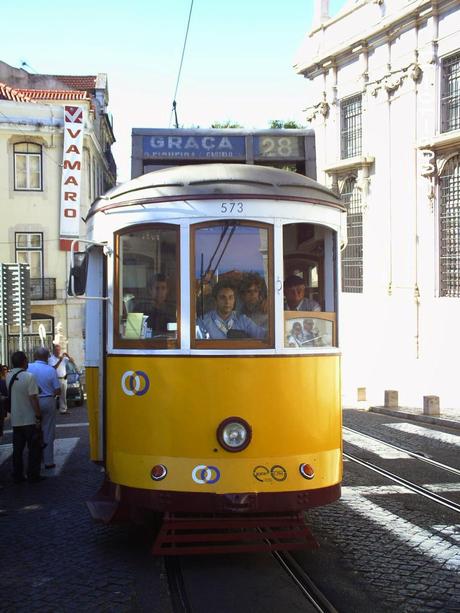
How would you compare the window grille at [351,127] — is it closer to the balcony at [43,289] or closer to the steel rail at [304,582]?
the balcony at [43,289]

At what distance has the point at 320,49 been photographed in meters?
25.3

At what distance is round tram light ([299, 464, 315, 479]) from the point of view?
19.2 feet

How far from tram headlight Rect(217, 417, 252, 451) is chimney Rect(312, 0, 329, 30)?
72.7 ft

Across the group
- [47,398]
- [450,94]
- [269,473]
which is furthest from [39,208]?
[269,473]

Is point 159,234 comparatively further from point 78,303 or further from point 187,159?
point 78,303

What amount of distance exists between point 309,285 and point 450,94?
15281 millimetres

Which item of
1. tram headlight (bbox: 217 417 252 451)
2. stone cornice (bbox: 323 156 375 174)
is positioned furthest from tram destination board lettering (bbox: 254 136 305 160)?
stone cornice (bbox: 323 156 375 174)

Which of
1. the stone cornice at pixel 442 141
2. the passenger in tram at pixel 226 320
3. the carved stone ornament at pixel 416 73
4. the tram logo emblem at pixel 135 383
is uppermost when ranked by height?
the carved stone ornament at pixel 416 73

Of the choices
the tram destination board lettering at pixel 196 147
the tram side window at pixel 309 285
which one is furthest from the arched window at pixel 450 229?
the tram side window at pixel 309 285

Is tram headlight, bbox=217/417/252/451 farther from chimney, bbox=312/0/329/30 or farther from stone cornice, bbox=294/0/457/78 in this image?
chimney, bbox=312/0/329/30

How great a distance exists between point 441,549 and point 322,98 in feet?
68.0

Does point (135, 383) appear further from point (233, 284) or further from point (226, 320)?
point (233, 284)

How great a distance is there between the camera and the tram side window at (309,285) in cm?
604

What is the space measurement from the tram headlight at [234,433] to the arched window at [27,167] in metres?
28.5
